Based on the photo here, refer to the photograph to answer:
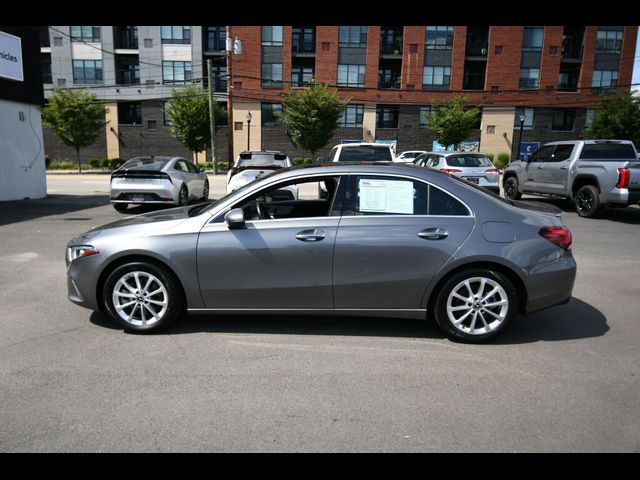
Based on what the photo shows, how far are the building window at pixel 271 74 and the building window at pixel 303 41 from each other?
2.31 meters

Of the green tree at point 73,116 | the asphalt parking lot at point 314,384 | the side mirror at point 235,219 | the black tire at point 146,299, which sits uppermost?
the green tree at point 73,116

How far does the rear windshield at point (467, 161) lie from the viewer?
14953 mm

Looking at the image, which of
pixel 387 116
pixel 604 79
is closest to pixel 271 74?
pixel 387 116

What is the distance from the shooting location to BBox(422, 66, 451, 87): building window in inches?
1745

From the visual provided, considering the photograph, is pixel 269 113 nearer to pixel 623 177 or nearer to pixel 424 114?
pixel 424 114

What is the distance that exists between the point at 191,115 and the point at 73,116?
8.45m

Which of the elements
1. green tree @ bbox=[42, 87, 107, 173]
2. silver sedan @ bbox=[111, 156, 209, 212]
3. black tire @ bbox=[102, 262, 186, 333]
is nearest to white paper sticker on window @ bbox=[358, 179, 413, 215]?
black tire @ bbox=[102, 262, 186, 333]

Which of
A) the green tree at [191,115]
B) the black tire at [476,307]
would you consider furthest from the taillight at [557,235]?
the green tree at [191,115]

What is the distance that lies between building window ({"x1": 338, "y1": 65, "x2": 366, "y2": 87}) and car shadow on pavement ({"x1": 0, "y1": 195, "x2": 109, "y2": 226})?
3103 centimetres

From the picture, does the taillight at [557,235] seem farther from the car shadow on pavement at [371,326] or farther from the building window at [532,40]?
the building window at [532,40]

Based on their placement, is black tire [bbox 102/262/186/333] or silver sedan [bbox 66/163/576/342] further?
black tire [bbox 102/262/186/333]

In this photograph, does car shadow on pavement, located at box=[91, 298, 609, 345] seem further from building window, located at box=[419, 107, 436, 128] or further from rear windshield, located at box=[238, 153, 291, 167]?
building window, located at box=[419, 107, 436, 128]

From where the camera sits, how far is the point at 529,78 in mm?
44844
